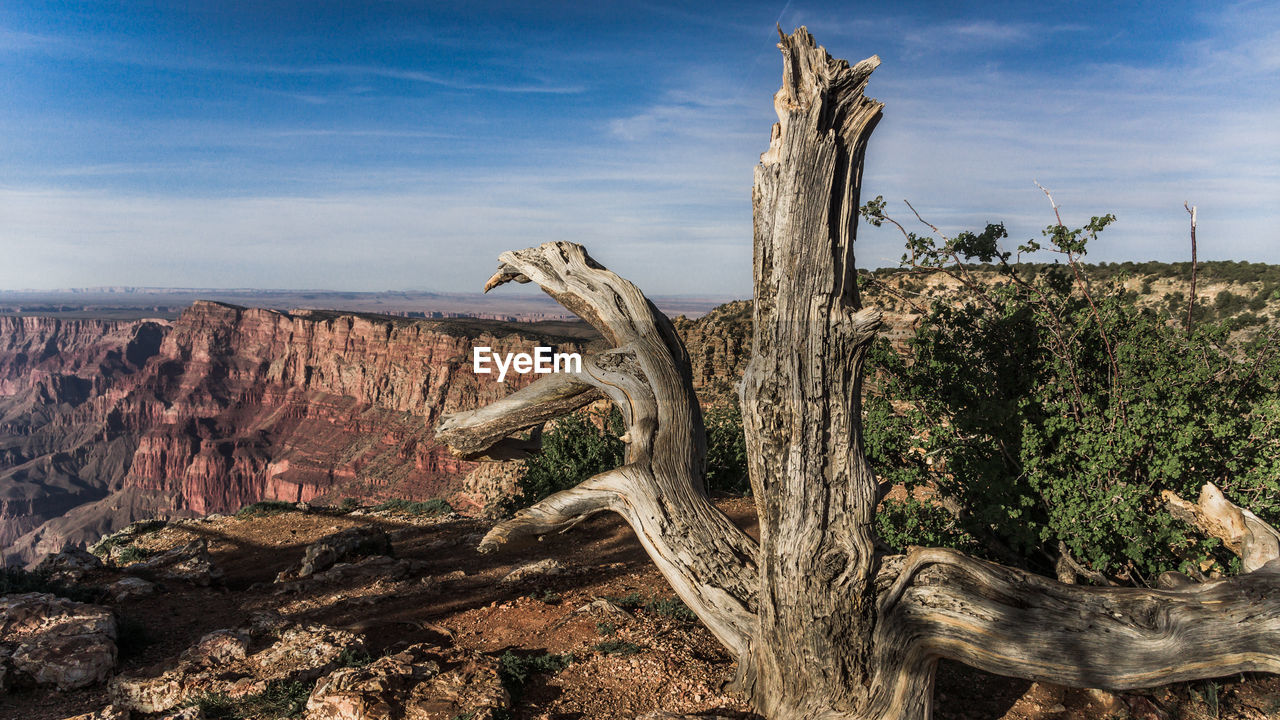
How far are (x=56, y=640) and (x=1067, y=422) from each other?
11.1 m

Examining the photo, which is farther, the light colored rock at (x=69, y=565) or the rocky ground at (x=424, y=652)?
the light colored rock at (x=69, y=565)

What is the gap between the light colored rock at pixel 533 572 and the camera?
375 inches

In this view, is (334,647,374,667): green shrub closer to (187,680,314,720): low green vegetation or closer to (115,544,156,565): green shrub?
(187,680,314,720): low green vegetation

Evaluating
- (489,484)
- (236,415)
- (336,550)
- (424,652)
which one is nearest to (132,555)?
(336,550)

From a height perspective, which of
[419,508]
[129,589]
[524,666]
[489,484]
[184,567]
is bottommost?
[489,484]

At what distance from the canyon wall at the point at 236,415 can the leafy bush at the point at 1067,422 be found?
52858 mm

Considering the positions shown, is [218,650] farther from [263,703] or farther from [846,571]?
[846,571]

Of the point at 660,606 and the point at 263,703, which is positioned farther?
the point at 660,606

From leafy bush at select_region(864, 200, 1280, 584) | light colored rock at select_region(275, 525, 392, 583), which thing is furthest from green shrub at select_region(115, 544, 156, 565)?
leafy bush at select_region(864, 200, 1280, 584)

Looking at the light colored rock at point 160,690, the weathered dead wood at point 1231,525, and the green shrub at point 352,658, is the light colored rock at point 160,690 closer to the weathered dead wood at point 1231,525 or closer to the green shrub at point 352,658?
the green shrub at point 352,658

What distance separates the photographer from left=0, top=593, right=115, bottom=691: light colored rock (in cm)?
745

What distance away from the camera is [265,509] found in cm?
1945

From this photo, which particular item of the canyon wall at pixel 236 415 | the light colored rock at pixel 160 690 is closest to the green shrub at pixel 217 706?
the light colored rock at pixel 160 690

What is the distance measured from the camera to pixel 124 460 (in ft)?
448
